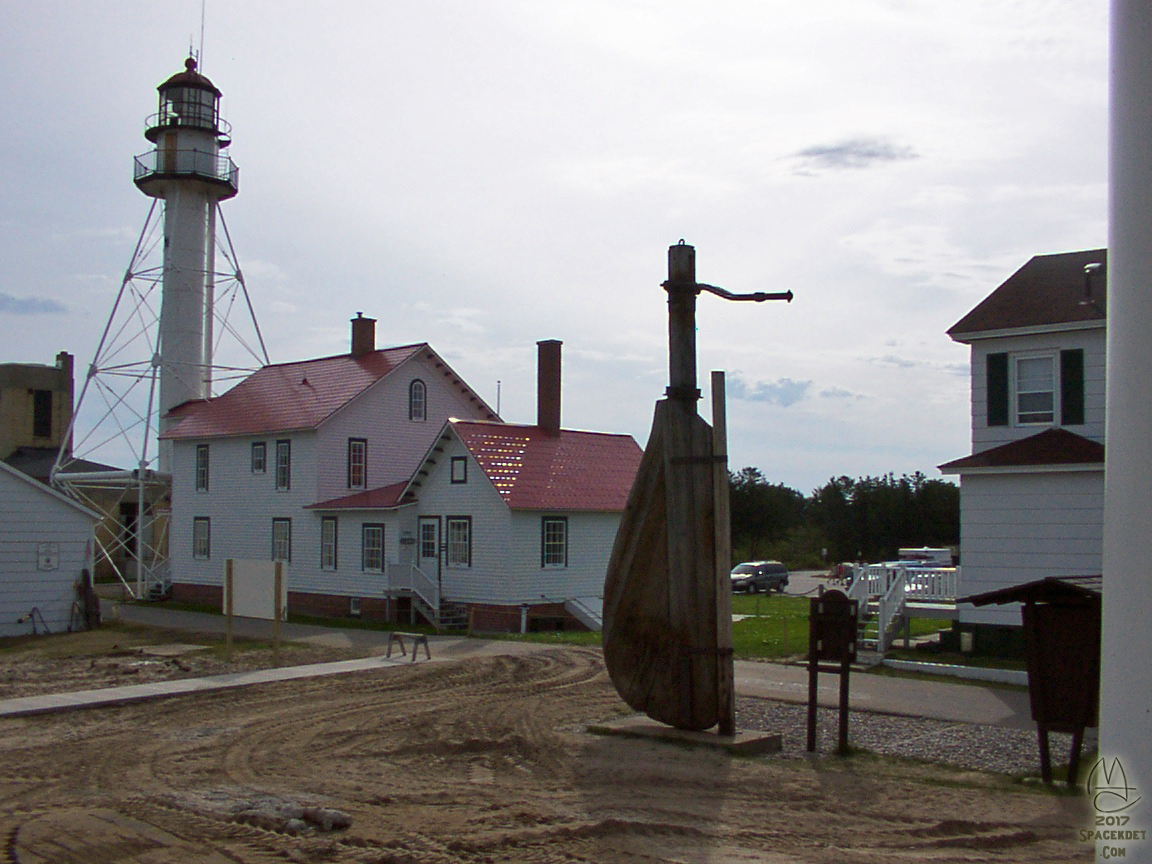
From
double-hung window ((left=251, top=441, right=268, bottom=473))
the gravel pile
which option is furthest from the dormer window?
the gravel pile

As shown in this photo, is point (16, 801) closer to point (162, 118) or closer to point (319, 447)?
point (319, 447)

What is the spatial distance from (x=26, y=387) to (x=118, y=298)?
61.6 ft

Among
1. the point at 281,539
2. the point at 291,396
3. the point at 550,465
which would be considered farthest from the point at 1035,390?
the point at 291,396

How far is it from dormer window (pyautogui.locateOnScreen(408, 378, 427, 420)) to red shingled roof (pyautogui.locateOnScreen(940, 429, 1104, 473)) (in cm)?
2020

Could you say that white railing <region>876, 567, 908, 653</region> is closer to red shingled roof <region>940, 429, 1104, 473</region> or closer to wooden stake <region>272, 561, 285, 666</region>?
red shingled roof <region>940, 429, 1104, 473</region>

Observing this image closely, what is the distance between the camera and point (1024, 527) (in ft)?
65.8

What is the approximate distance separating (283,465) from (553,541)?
10.4 meters

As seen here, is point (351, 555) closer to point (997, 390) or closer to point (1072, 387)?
point (997, 390)

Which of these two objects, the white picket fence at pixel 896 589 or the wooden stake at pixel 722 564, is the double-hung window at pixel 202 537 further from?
the wooden stake at pixel 722 564

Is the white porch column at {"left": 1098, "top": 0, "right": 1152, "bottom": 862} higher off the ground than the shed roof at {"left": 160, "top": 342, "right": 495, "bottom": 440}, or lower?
lower

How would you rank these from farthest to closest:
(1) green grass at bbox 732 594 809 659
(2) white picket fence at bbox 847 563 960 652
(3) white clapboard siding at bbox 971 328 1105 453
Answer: (1) green grass at bbox 732 594 809 659 < (2) white picket fence at bbox 847 563 960 652 < (3) white clapboard siding at bbox 971 328 1105 453

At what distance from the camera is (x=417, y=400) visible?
121ft

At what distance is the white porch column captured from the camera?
3.89 meters

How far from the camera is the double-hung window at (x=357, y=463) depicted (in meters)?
35.4
